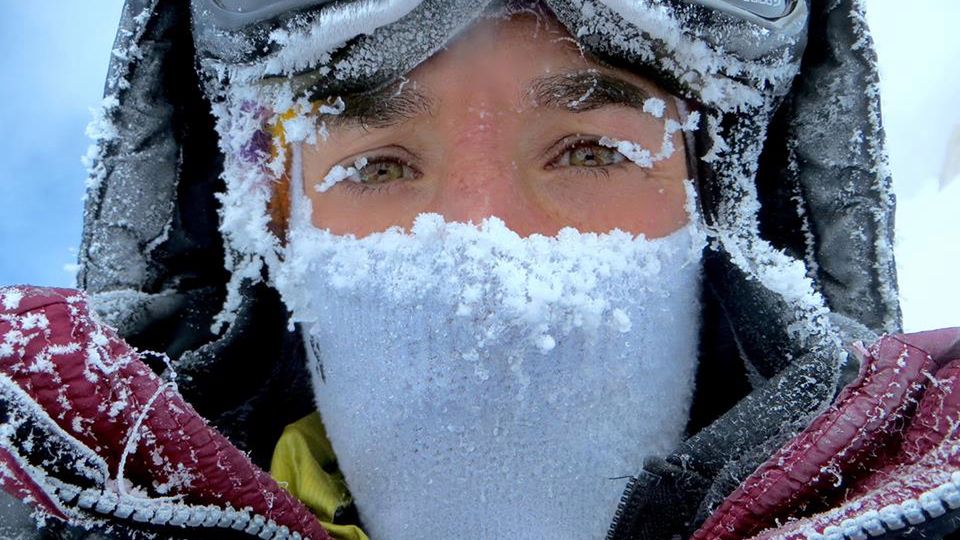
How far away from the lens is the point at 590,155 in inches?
60.1

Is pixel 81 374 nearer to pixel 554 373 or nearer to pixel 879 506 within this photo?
pixel 554 373

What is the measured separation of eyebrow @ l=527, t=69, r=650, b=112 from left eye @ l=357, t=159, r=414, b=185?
27cm

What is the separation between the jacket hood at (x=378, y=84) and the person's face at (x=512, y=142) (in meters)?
0.05

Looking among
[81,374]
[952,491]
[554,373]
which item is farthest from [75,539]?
[952,491]

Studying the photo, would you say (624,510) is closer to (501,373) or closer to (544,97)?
(501,373)

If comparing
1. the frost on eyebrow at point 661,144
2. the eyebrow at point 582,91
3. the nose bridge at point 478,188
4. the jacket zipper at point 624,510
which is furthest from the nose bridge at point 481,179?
the jacket zipper at point 624,510

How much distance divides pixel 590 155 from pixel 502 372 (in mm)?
469

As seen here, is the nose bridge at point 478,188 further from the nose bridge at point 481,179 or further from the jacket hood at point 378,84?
the jacket hood at point 378,84

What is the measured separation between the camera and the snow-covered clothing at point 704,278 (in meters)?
1.06

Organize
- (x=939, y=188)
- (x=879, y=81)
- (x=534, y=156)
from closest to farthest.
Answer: (x=534, y=156) → (x=879, y=81) → (x=939, y=188)

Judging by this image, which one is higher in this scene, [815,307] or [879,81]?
[879,81]

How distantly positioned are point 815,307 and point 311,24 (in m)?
1.04

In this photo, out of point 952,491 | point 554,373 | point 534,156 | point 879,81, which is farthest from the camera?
point 879,81

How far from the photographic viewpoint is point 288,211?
5.81ft
